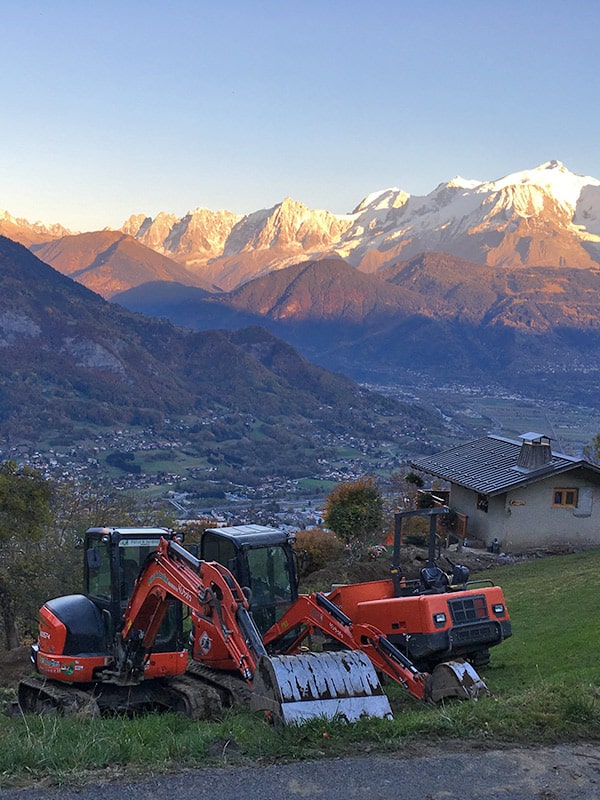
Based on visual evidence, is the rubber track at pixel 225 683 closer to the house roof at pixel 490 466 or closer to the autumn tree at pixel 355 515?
the house roof at pixel 490 466

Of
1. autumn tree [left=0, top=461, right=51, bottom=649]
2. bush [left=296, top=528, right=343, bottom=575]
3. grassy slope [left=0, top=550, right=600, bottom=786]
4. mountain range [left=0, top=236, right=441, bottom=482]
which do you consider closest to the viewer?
grassy slope [left=0, top=550, right=600, bottom=786]

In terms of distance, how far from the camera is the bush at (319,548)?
29781 millimetres

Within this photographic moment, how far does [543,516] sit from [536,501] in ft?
1.98

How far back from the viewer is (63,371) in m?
140

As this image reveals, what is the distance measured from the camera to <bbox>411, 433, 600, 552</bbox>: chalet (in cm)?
3048

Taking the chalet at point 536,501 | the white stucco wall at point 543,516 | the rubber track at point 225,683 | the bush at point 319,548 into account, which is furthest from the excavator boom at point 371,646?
the white stucco wall at point 543,516

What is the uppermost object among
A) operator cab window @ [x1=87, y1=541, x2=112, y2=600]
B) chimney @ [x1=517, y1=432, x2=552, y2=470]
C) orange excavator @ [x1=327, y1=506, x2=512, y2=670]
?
chimney @ [x1=517, y1=432, x2=552, y2=470]

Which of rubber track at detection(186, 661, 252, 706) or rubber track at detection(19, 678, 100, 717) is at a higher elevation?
rubber track at detection(186, 661, 252, 706)

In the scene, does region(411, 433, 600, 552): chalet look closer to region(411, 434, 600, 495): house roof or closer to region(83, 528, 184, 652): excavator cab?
region(411, 434, 600, 495): house roof

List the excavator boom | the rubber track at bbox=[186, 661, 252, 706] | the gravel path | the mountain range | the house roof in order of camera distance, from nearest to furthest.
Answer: the gravel path → the excavator boom → the rubber track at bbox=[186, 661, 252, 706] → the house roof → the mountain range

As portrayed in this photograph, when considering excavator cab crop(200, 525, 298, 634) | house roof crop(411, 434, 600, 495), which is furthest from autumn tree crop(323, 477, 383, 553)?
excavator cab crop(200, 525, 298, 634)

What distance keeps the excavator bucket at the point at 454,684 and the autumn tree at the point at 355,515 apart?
20.4 meters

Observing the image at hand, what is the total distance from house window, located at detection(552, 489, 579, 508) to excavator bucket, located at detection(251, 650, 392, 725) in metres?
22.2

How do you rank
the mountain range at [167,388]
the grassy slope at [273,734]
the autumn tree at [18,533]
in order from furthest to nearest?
the mountain range at [167,388] < the autumn tree at [18,533] < the grassy slope at [273,734]
